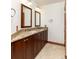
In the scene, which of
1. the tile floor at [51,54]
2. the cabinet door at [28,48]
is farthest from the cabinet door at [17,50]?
the tile floor at [51,54]

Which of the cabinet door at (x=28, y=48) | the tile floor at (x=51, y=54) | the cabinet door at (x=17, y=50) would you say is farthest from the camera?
the tile floor at (x=51, y=54)

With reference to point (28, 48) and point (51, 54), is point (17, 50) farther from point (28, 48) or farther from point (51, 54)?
point (51, 54)

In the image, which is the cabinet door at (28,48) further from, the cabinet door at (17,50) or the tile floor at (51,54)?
the tile floor at (51,54)

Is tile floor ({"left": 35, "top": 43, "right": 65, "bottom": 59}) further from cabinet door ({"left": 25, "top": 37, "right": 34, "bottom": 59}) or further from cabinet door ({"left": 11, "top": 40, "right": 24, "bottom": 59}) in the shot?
cabinet door ({"left": 11, "top": 40, "right": 24, "bottom": 59})

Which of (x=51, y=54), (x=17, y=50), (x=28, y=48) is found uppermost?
(x=17, y=50)

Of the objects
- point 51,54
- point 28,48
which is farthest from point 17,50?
point 51,54

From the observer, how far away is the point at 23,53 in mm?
2191

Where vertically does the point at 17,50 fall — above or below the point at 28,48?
above
